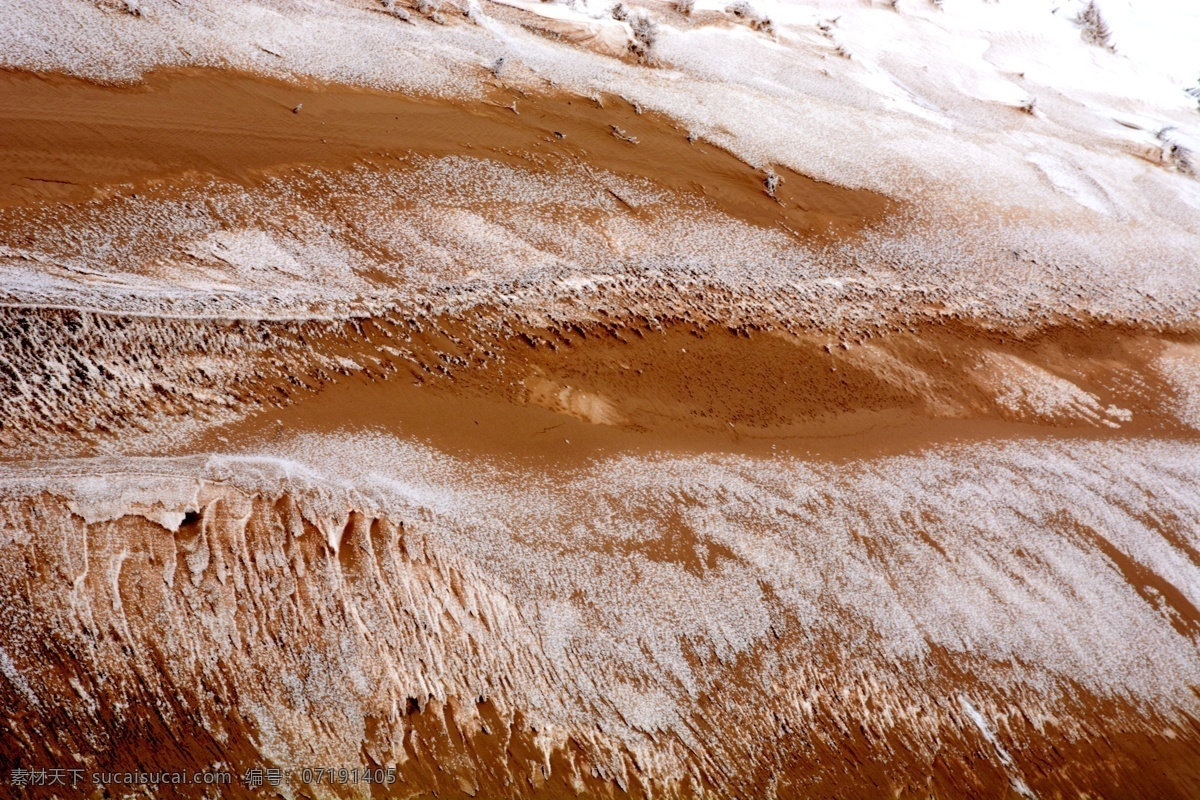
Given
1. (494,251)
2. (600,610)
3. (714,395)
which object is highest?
(494,251)

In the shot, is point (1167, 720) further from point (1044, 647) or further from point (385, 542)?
point (385, 542)

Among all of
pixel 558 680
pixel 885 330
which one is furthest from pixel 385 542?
pixel 885 330

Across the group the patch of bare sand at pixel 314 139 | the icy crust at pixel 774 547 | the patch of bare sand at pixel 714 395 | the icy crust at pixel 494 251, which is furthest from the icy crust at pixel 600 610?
the patch of bare sand at pixel 314 139

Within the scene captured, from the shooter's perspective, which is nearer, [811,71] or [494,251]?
[494,251]

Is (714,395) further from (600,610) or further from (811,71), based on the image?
(811,71)

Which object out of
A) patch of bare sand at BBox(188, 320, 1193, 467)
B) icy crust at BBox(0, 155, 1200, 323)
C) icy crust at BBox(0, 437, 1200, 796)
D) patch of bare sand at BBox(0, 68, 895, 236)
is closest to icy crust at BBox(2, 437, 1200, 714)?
icy crust at BBox(0, 437, 1200, 796)

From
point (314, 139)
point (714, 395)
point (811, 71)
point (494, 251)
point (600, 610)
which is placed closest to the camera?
point (600, 610)

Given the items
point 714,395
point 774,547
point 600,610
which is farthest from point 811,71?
point 600,610
